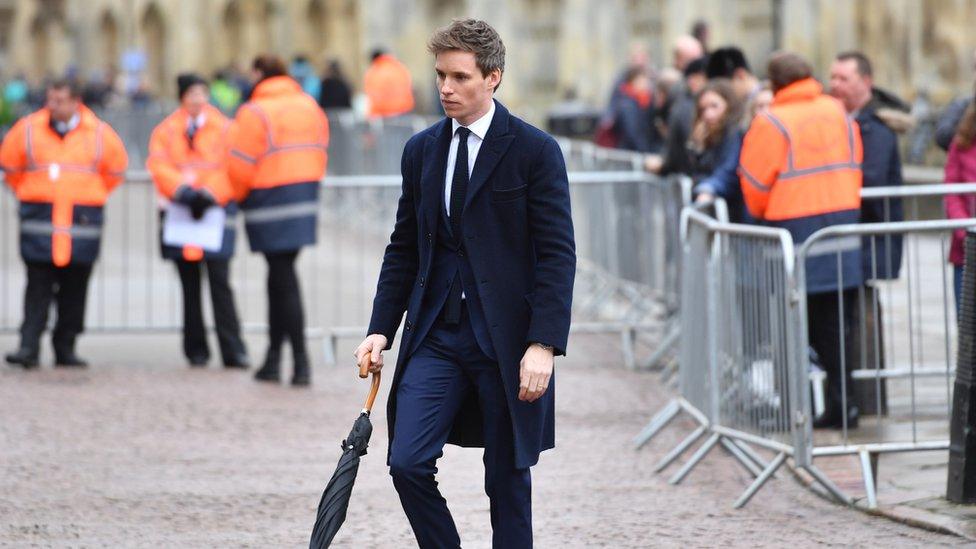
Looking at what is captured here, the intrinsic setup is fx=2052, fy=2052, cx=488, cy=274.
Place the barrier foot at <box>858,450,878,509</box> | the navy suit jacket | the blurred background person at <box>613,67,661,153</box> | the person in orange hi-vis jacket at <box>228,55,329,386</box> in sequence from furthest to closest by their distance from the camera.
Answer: the blurred background person at <box>613,67,661,153</box>, the person in orange hi-vis jacket at <box>228,55,329,386</box>, the barrier foot at <box>858,450,878,509</box>, the navy suit jacket

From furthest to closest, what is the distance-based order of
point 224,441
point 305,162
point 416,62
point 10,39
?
point 10,39 < point 416,62 < point 305,162 < point 224,441

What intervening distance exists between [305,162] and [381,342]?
19.5 feet

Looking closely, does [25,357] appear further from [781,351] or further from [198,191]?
[781,351]

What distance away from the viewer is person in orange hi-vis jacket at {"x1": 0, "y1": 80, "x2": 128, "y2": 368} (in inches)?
522

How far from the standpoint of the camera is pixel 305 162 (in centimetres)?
1229

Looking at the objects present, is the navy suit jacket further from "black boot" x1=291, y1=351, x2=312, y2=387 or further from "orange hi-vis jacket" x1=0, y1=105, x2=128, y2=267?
"orange hi-vis jacket" x1=0, y1=105, x2=128, y2=267

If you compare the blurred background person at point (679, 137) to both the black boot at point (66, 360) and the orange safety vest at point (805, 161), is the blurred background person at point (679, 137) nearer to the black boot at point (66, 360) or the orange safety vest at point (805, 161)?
the orange safety vest at point (805, 161)

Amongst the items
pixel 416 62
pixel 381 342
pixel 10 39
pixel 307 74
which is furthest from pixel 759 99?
pixel 10 39

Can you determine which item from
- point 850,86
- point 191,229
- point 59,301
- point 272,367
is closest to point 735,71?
point 850,86

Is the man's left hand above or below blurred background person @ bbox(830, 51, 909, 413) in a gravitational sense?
below

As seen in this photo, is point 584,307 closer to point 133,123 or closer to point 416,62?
point 133,123

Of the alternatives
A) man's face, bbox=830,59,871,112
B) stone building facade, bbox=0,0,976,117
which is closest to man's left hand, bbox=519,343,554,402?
man's face, bbox=830,59,871,112

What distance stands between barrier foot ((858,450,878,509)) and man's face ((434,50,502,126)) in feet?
9.63

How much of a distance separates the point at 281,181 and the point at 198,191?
3.63 feet
